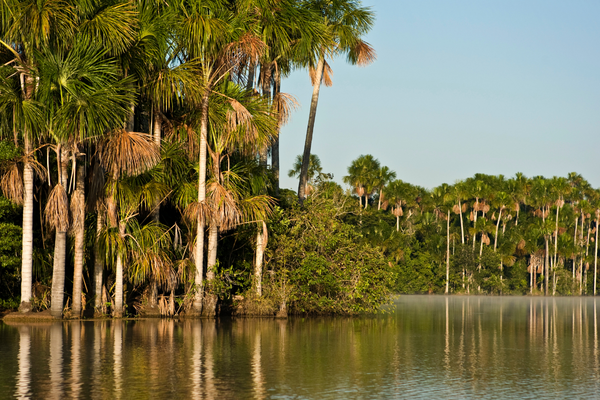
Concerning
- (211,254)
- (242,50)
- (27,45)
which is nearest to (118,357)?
(211,254)

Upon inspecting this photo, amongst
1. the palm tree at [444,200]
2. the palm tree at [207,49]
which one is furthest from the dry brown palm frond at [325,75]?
the palm tree at [444,200]

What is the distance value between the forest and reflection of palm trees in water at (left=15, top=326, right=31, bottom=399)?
16.4 feet

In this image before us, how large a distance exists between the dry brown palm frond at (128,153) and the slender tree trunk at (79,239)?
3.29 feet

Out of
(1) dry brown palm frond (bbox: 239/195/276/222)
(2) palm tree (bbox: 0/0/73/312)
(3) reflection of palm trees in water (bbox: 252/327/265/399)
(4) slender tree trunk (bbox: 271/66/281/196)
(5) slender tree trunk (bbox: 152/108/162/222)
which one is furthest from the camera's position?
(4) slender tree trunk (bbox: 271/66/281/196)

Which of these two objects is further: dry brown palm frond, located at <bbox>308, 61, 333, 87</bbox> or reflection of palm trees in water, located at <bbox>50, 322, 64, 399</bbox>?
dry brown palm frond, located at <bbox>308, 61, 333, 87</bbox>

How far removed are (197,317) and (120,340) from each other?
7.70 meters

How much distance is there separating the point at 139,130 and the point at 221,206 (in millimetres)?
5334

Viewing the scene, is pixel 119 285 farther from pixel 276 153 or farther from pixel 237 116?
pixel 276 153

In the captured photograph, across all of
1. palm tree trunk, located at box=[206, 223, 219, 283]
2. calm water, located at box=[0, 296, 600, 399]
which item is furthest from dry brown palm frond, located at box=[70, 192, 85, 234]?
palm tree trunk, located at box=[206, 223, 219, 283]

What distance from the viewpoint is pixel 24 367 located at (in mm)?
13523

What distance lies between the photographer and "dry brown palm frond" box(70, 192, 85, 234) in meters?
23.4

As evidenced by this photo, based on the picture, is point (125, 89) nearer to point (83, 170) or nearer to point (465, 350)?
point (83, 170)

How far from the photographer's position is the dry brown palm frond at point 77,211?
76.8 ft

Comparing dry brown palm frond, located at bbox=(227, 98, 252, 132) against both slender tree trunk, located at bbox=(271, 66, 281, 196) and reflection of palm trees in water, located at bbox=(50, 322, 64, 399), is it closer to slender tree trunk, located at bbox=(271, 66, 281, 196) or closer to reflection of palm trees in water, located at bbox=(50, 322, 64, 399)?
slender tree trunk, located at bbox=(271, 66, 281, 196)
